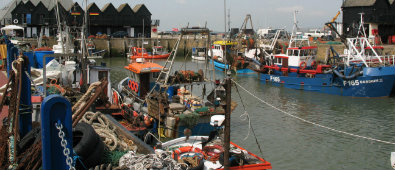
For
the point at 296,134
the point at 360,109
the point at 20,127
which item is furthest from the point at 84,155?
the point at 360,109

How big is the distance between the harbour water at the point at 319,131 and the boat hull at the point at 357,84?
44cm

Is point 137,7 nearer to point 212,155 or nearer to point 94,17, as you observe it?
point 94,17

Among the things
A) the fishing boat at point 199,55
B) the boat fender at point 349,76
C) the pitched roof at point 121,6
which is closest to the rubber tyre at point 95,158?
the boat fender at point 349,76

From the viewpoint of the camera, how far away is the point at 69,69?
54.0 ft

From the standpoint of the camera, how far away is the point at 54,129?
4836mm

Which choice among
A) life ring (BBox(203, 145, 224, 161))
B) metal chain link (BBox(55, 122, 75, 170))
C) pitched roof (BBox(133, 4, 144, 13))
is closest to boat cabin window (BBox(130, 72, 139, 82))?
life ring (BBox(203, 145, 224, 161))

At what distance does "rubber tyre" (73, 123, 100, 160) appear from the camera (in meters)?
7.02

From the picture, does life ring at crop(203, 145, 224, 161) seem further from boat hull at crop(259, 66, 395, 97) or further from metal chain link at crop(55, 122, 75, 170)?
boat hull at crop(259, 66, 395, 97)

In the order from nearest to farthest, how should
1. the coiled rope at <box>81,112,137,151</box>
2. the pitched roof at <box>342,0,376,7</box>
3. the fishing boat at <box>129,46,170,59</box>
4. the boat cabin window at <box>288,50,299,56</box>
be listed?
the coiled rope at <box>81,112,137,151</box>
the boat cabin window at <box>288,50,299,56</box>
the pitched roof at <box>342,0,376,7</box>
the fishing boat at <box>129,46,170,59</box>

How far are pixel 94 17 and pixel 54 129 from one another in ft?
189

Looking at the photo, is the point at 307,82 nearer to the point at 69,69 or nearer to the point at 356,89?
the point at 356,89

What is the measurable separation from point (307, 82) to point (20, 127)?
66.2 ft

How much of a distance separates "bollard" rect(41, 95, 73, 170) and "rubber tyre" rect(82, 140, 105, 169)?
2.22 meters

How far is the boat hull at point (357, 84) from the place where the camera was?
881 inches
